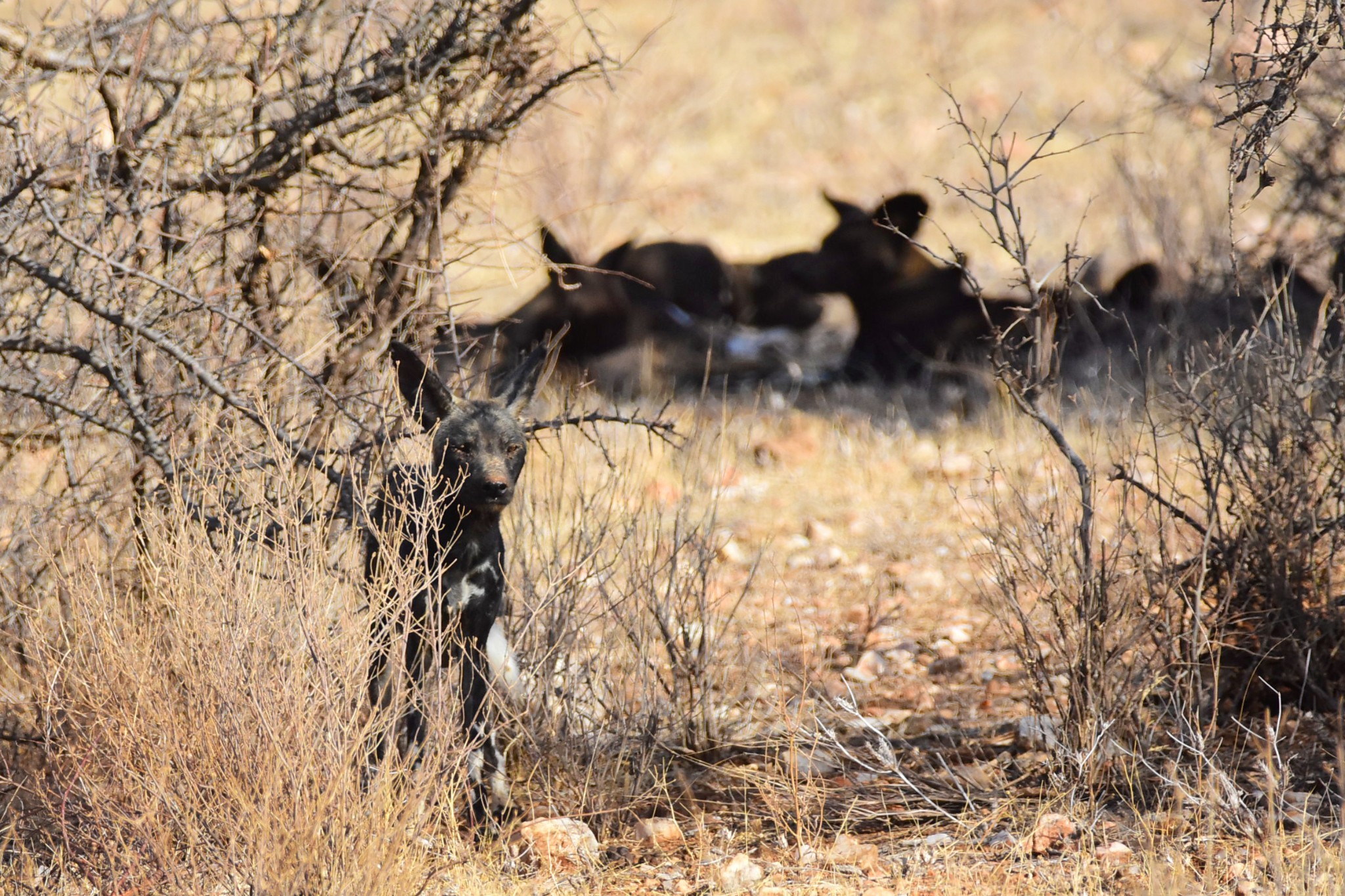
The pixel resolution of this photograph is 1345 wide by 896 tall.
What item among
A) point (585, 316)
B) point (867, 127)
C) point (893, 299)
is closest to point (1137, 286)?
point (893, 299)

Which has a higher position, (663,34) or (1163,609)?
(663,34)

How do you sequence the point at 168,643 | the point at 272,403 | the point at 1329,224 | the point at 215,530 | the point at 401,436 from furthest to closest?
the point at 1329,224 → the point at 272,403 → the point at 401,436 → the point at 215,530 → the point at 168,643

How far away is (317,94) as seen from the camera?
5.17 meters

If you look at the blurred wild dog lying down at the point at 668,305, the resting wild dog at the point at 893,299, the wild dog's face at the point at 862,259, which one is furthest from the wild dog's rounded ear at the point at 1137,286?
the blurred wild dog lying down at the point at 668,305

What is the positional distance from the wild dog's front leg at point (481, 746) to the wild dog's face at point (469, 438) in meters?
0.49

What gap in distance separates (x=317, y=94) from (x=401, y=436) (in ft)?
5.22

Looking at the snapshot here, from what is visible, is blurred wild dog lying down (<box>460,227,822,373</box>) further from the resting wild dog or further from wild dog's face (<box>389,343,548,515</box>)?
wild dog's face (<box>389,343,548,515</box>)

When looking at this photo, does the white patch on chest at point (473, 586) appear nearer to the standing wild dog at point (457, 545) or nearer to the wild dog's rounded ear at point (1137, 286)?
the standing wild dog at point (457, 545)

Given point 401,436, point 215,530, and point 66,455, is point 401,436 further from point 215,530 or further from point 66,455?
point 66,455

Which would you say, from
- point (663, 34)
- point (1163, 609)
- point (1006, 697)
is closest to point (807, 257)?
point (1006, 697)

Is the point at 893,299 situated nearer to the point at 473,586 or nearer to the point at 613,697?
the point at 613,697

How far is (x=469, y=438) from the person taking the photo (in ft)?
12.5

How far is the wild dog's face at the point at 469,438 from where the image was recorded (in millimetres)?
3725

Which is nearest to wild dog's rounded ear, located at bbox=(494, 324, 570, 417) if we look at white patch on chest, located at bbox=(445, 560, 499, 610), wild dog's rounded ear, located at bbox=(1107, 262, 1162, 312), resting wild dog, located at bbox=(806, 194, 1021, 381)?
white patch on chest, located at bbox=(445, 560, 499, 610)
